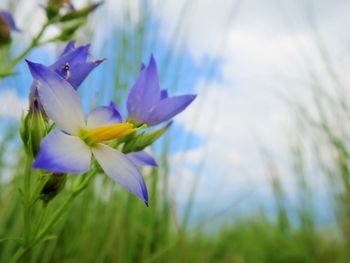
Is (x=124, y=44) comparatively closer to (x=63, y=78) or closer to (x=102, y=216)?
(x=102, y=216)

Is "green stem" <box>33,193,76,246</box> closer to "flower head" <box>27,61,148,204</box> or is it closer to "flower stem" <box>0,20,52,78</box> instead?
"flower head" <box>27,61,148,204</box>

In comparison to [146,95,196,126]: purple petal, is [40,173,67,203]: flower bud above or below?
below

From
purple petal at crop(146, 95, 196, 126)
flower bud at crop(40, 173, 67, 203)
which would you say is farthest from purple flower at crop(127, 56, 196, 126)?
flower bud at crop(40, 173, 67, 203)

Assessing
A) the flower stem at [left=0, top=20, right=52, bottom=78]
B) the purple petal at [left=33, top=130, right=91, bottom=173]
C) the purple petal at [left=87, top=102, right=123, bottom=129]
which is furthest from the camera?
the flower stem at [left=0, top=20, right=52, bottom=78]

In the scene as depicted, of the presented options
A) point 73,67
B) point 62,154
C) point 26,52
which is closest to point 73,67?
point 73,67

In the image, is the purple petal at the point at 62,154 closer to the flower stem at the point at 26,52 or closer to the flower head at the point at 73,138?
the flower head at the point at 73,138

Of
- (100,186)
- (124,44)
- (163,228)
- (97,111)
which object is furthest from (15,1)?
(97,111)

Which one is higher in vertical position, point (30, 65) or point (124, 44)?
point (30, 65)

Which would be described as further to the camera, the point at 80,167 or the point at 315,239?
the point at 315,239
